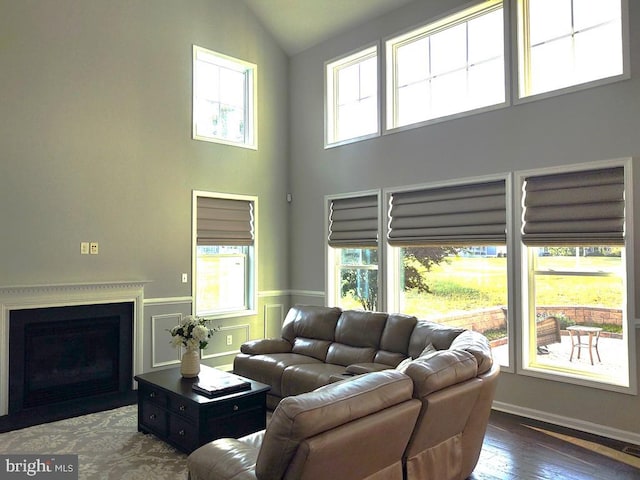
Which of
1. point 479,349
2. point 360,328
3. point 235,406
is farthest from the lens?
point 360,328

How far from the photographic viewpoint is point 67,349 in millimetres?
4973

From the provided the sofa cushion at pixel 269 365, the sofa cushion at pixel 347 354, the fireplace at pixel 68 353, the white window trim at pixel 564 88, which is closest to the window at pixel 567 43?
the white window trim at pixel 564 88

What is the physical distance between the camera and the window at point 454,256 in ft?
15.7

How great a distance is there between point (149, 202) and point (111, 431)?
2.57 metres

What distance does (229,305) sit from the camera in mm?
6402

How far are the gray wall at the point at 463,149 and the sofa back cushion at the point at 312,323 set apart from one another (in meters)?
1.17

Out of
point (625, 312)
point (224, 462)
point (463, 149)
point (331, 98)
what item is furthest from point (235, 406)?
point (331, 98)

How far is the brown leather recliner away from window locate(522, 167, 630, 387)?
8.74 feet

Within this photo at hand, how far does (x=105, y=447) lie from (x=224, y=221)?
3182 millimetres

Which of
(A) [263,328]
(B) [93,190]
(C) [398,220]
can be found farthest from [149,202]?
(C) [398,220]

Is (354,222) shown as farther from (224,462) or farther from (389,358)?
(224,462)

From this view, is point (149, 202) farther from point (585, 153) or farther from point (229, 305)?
point (585, 153)

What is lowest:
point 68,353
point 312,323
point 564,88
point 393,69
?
point 68,353

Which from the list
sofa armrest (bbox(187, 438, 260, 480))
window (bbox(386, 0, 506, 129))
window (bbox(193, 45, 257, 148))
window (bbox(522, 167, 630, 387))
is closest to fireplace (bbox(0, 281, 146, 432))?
window (bbox(193, 45, 257, 148))
